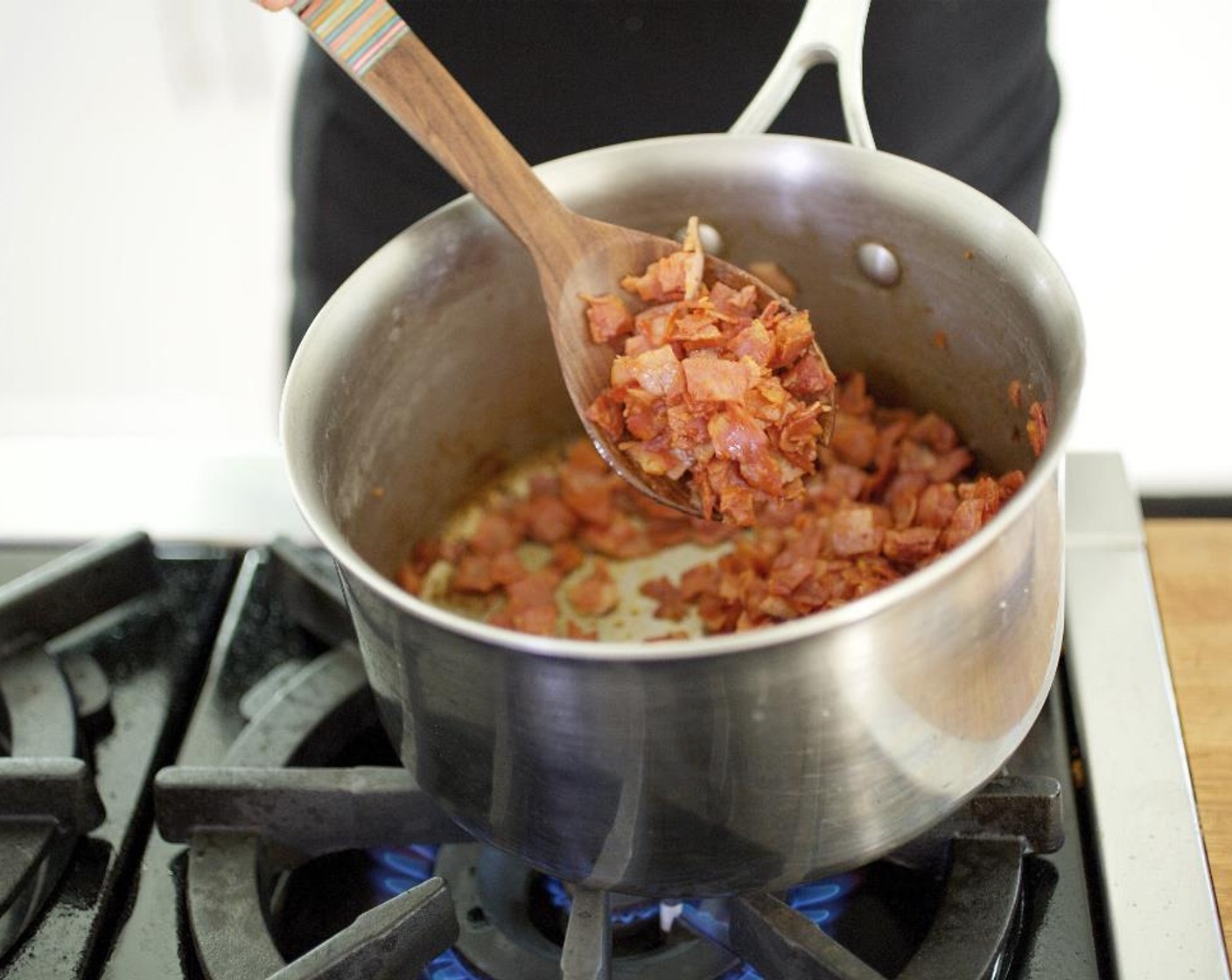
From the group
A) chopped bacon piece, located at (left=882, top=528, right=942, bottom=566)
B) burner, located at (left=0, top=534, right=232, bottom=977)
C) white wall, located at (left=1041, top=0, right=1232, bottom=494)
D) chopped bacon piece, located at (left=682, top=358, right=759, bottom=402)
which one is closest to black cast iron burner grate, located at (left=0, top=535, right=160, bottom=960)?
burner, located at (left=0, top=534, right=232, bottom=977)

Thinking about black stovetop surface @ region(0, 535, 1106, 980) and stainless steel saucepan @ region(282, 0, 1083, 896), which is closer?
stainless steel saucepan @ region(282, 0, 1083, 896)

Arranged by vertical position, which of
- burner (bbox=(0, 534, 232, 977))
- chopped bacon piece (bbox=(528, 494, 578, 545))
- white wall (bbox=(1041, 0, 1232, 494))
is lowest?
white wall (bbox=(1041, 0, 1232, 494))

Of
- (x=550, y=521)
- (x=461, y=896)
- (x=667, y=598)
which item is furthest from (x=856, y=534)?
(x=461, y=896)

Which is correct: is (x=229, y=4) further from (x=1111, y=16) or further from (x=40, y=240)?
(x=1111, y=16)

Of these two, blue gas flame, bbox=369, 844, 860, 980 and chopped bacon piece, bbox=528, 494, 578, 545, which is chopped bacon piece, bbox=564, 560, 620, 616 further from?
blue gas flame, bbox=369, 844, 860, 980

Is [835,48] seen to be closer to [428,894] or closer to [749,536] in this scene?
[749,536]

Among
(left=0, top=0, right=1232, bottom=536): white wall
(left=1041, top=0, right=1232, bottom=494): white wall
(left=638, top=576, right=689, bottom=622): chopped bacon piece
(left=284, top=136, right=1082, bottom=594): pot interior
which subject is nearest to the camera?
(left=284, top=136, right=1082, bottom=594): pot interior

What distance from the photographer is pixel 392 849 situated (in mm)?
935

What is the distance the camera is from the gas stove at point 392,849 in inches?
31.5

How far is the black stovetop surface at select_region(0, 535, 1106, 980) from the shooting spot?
84 cm

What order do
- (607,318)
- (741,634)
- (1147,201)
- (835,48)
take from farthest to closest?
1. (1147,201)
2. (607,318)
3. (835,48)
4. (741,634)

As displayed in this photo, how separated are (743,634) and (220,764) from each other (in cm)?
48

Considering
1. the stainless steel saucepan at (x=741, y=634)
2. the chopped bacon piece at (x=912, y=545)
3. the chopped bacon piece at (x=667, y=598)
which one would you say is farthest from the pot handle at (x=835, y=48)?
the chopped bacon piece at (x=667, y=598)

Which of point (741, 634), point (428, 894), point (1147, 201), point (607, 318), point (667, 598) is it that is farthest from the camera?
point (1147, 201)
